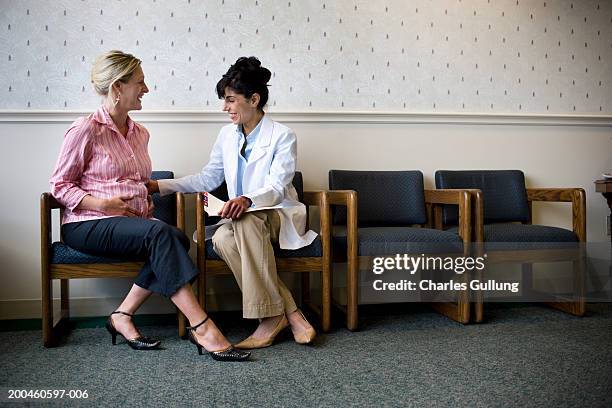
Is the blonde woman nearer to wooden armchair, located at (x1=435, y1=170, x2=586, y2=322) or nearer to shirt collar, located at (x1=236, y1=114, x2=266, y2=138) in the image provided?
shirt collar, located at (x1=236, y1=114, x2=266, y2=138)

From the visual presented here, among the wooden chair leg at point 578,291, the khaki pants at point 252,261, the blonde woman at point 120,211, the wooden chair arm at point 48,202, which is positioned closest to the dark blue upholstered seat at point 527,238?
the wooden chair leg at point 578,291

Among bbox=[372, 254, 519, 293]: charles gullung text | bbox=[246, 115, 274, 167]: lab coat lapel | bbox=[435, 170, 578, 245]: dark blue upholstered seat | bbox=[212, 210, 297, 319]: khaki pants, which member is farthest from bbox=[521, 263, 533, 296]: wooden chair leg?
bbox=[246, 115, 274, 167]: lab coat lapel

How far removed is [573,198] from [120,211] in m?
2.13

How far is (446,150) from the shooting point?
3.21 meters

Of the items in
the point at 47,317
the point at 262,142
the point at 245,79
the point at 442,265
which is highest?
the point at 245,79

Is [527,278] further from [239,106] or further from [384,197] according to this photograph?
[239,106]

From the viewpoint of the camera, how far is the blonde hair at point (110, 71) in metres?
2.25

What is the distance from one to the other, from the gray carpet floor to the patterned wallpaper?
1.19 metres

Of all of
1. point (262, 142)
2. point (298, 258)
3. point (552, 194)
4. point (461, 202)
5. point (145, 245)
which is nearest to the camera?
point (145, 245)

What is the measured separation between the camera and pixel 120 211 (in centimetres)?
222

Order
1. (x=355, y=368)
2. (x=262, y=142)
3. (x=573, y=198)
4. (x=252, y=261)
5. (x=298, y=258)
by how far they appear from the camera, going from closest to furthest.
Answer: (x=355, y=368) < (x=252, y=261) < (x=298, y=258) < (x=262, y=142) < (x=573, y=198)

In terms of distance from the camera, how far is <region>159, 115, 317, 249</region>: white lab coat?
2.39m

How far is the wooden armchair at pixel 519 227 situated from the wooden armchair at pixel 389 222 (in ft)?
0.29

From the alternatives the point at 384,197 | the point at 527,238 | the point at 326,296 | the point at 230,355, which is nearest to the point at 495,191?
the point at 527,238
